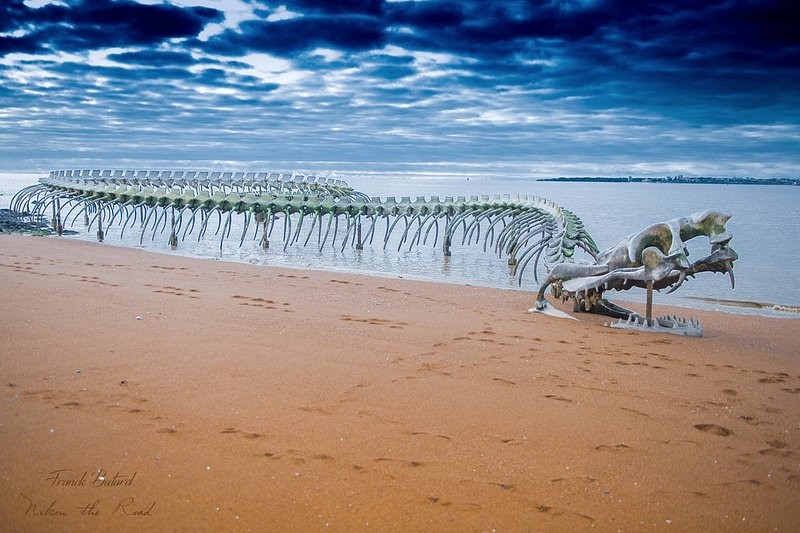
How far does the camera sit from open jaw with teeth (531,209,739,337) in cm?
809

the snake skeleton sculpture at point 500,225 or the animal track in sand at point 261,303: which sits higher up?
the snake skeleton sculpture at point 500,225

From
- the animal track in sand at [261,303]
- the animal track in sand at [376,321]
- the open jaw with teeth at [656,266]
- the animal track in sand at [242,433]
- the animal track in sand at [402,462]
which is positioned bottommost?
the animal track in sand at [402,462]

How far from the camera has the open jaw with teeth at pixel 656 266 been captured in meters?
8.09

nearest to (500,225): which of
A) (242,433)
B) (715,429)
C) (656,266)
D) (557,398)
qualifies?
(656,266)

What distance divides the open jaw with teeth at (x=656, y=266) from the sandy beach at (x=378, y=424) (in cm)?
43

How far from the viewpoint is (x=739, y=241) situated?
26422 millimetres

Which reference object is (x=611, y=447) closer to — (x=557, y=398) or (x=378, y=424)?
(x=557, y=398)

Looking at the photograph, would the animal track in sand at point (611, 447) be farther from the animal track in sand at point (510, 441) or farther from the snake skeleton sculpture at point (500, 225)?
the snake skeleton sculpture at point (500, 225)

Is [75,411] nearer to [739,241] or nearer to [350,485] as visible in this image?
[350,485]

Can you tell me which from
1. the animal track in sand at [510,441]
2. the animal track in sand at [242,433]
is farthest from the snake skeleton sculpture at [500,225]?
the animal track in sand at [242,433]

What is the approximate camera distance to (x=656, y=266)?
26.9 feet

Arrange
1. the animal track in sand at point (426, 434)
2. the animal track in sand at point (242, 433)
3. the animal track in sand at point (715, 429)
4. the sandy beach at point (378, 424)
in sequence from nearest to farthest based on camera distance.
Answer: the sandy beach at point (378, 424) → the animal track in sand at point (242, 433) → the animal track in sand at point (426, 434) → the animal track in sand at point (715, 429)

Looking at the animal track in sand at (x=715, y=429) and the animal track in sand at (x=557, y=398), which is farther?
the animal track in sand at (x=557, y=398)

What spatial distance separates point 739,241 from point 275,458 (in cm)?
2765
